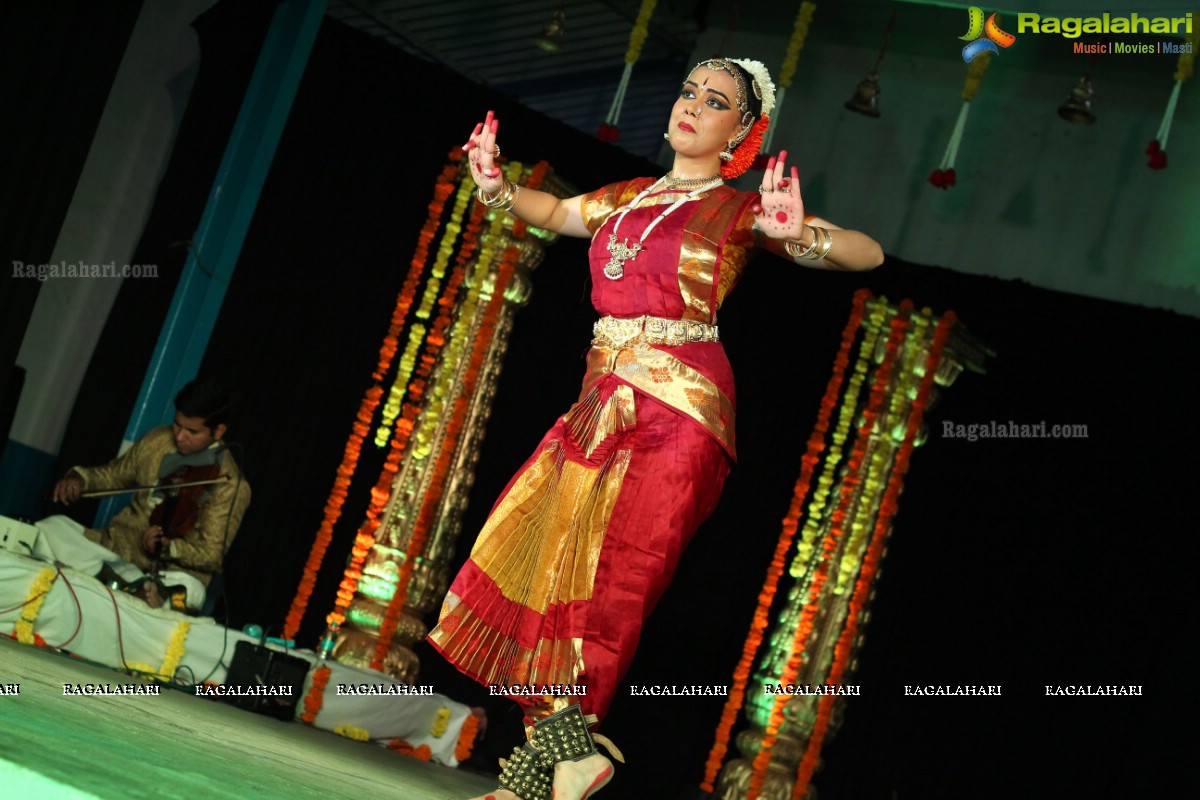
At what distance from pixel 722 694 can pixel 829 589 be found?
868 mm

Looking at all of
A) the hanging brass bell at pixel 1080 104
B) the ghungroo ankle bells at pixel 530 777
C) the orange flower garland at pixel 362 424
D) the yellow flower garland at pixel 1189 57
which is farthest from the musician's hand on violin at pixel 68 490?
the yellow flower garland at pixel 1189 57

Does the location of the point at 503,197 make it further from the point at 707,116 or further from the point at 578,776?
the point at 578,776

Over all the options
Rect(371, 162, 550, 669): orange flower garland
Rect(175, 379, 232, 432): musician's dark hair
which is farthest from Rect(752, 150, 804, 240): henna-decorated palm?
Rect(175, 379, 232, 432): musician's dark hair

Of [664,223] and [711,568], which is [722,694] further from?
[664,223]

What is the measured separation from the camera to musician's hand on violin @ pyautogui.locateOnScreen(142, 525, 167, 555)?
475 cm

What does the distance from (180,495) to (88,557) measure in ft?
1.59

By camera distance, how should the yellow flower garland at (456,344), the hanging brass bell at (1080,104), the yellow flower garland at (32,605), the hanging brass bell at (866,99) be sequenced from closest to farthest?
the yellow flower garland at (32,605), the yellow flower garland at (456,344), the hanging brass bell at (1080,104), the hanging brass bell at (866,99)

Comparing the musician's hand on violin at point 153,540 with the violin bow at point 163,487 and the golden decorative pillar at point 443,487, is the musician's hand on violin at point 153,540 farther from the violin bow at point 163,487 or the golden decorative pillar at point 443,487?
the golden decorative pillar at point 443,487

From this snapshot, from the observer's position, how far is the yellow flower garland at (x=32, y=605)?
401cm

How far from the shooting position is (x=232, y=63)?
20.4 feet

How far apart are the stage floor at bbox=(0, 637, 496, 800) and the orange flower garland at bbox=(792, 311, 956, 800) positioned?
1.93m

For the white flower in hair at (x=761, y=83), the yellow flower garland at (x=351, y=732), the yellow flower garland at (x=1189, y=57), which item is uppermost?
the yellow flower garland at (x=1189, y=57)

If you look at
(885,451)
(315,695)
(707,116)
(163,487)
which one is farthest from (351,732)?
(707,116)

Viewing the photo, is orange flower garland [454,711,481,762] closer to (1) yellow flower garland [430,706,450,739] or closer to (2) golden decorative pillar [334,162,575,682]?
(1) yellow flower garland [430,706,450,739]
